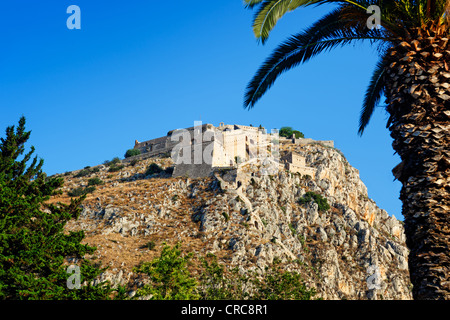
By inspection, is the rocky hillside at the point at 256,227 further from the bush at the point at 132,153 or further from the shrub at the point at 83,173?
the bush at the point at 132,153

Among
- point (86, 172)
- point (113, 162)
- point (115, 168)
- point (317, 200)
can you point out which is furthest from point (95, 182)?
point (317, 200)

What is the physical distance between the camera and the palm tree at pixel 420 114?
7.33 metres

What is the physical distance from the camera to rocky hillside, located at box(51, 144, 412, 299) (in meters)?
49.8

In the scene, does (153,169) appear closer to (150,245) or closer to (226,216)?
(226,216)

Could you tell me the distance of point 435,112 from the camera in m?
7.95

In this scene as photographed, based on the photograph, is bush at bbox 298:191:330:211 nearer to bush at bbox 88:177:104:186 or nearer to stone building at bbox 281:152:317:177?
stone building at bbox 281:152:317:177

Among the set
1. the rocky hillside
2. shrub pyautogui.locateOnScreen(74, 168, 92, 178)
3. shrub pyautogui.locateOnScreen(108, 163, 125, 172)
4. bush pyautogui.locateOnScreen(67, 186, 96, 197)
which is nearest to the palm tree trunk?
the rocky hillside

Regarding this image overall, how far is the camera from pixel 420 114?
26.2ft

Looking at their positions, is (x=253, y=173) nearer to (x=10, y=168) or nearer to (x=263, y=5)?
(x=10, y=168)

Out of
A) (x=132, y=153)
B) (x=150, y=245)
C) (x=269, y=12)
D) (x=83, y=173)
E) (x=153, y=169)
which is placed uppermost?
(x=132, y=153)

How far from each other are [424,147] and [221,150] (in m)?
66.6

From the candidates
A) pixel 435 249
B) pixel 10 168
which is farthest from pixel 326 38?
pixel 10 168

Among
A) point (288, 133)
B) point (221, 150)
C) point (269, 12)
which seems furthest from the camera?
point (288, 133)

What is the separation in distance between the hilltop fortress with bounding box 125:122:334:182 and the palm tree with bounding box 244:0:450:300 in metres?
54.6
